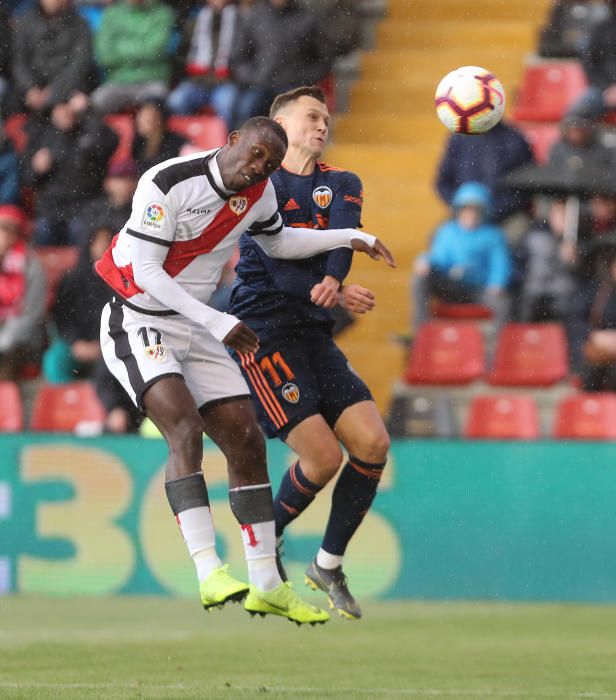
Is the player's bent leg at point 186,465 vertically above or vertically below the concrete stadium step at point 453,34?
below

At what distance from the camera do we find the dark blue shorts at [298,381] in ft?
26.1

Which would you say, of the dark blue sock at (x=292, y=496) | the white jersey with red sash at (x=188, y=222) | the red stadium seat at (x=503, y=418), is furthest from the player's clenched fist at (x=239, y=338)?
the red stadium seat at (x=503, y=418)

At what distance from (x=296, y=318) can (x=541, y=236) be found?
5.53 meters

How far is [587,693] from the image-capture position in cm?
786

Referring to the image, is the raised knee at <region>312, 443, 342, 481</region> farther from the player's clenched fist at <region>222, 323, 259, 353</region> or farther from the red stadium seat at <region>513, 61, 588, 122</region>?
the red stadium seat at <region>513, 61, 588, 122</region>

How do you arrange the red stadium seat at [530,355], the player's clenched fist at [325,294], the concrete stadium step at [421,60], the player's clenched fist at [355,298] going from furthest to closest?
the concrete stadium step at [421,60] → the red stadium seat at [530,355] → the player's clenched fist at [355,298] → the player's clenched fist at [325,294]

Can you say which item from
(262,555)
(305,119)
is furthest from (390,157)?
(262,555)

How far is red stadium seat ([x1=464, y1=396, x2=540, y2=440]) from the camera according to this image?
12.9m

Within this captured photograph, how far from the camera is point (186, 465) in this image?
7.19m

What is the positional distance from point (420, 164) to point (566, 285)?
3045mm

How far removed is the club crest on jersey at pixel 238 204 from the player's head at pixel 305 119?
0.64 meters

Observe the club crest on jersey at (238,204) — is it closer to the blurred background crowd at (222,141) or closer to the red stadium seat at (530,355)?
the blurred background crowd at (222,141)

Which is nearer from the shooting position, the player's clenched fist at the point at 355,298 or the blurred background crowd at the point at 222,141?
the player's clenched fist at the point at 355,298

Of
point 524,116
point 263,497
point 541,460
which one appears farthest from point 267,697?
point 524,116
